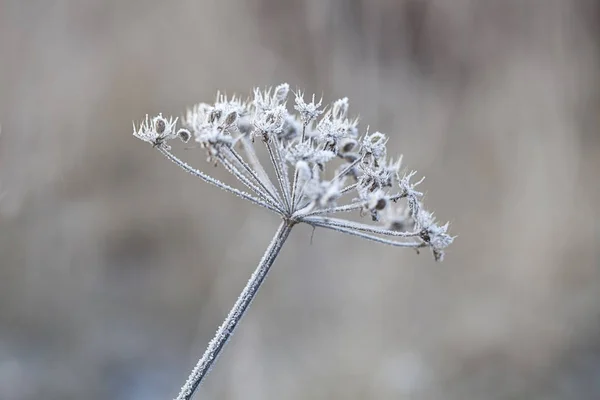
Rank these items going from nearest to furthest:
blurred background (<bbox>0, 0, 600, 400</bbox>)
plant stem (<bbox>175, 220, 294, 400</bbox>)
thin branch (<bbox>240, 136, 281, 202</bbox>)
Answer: plant stem (<bbox>175, 220, 294, 400</bbox>) → thin branch (<bbox>240, 136, 281, 202</bbox>) → blurred background (<bbox>0, 0, 600, 400</bbox>)

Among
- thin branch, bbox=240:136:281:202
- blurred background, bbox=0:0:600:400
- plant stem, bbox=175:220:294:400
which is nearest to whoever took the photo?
plant stem, bbox=175:220:294:400

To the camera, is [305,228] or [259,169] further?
[305,228]

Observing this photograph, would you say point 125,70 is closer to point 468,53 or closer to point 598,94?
point 468,53

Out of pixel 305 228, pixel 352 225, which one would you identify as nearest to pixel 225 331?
pixel 352 225

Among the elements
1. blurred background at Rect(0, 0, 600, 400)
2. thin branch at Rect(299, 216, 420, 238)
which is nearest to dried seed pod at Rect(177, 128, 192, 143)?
thin branch at Rect(299, 216, 420, 238)

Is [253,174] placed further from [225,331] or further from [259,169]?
[225,331]

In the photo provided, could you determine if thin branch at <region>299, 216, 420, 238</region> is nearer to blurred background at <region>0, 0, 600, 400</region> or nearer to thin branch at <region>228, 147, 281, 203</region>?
thin branch at <region>228, 147, 281, 203</region>

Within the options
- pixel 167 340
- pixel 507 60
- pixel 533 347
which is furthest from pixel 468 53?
pixel 167 340
